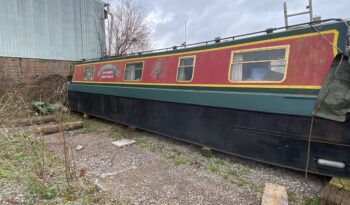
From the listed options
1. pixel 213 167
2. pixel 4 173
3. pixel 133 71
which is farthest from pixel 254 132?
pixel 4 173

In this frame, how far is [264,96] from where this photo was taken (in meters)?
3.35

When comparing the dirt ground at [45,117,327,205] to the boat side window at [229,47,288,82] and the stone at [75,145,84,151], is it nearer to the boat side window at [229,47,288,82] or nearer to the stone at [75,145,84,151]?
the stone at [75,145,84,151]

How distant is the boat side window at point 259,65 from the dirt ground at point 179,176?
1.50 meters

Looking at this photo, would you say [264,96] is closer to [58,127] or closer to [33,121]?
[58,127]

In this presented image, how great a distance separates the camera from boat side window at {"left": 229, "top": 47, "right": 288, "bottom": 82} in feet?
11.1

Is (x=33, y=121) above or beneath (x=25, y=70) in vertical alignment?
beneath

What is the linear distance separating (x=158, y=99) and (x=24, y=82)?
757cm

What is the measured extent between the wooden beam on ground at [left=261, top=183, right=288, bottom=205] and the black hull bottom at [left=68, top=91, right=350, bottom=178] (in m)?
0.53

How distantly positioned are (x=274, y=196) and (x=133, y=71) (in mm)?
4530

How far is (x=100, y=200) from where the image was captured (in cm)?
283

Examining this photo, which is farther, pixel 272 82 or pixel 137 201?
pixel 272 82

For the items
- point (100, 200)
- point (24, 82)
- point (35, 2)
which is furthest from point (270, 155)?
point (35, 2)

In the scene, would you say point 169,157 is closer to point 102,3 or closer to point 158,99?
point 158,99

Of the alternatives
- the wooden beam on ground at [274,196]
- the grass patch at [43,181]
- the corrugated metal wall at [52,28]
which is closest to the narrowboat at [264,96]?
the wooden beam on ground at [274,196]
